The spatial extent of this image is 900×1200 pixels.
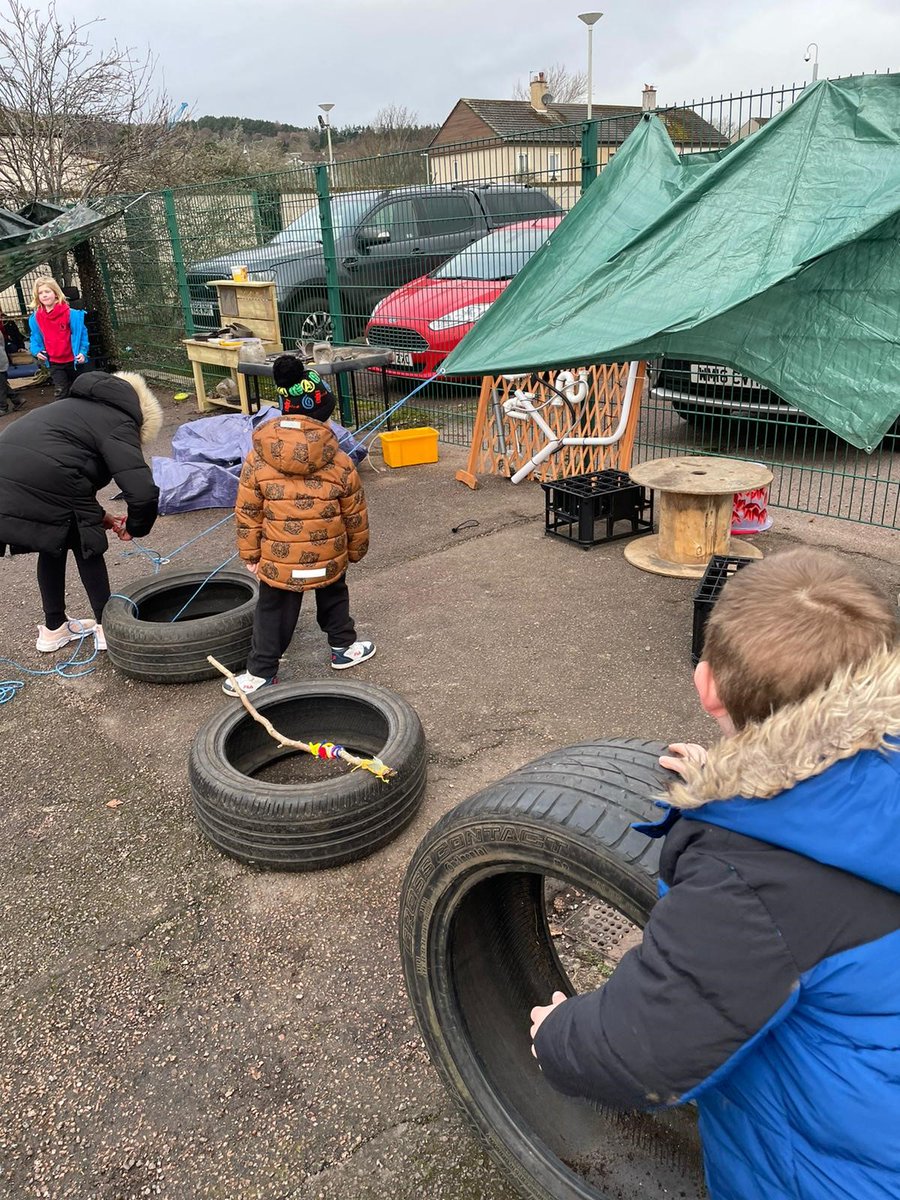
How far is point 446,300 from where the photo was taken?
837 centimetres

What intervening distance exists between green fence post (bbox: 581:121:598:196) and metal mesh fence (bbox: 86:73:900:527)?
0.04 feet

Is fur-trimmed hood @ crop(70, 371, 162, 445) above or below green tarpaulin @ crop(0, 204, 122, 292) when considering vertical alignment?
below

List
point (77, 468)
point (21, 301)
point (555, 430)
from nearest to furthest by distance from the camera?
point (77, 468) → point (555, 430) → point (21, 301)

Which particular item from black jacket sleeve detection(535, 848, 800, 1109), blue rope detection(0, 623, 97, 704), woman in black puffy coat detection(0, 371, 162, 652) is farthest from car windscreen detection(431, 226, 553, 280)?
black jacket sleeve detection(535, 848, 800, 1109)

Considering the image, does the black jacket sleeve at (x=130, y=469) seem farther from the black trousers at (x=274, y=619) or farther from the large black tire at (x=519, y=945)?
the large black tire at (x=519, y=945)

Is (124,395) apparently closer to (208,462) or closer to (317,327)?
(208,462)

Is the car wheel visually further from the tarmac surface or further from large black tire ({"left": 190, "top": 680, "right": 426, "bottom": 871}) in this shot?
large black tire ({"left": 190, "top": 680, "right": 426, "bottom": 871})

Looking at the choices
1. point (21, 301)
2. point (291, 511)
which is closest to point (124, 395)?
point (291, 511)

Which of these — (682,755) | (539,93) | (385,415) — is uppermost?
(539,93)

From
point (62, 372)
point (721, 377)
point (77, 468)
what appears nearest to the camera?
point (77, 468)

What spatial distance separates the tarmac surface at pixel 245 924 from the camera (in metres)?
2.07

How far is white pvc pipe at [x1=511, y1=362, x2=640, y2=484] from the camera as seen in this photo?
21.6ft

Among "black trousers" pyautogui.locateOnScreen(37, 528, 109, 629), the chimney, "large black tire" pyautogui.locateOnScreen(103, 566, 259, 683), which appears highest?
the chimney

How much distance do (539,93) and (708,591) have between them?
44.9 m
